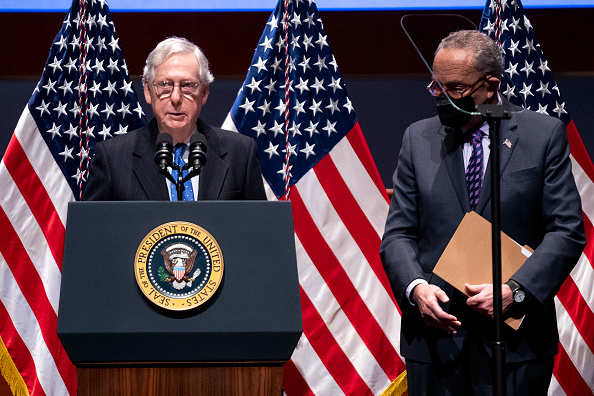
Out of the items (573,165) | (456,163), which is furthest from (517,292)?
(573,165)

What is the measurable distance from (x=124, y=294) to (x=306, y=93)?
6.47 feet

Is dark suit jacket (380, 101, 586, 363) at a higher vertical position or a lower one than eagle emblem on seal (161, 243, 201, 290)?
higher

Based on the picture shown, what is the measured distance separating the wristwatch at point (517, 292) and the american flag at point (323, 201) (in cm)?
144

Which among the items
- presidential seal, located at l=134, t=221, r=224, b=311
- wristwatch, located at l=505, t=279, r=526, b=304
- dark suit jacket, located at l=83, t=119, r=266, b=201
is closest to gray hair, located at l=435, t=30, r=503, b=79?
wristwatch, located at l=505, t=279, r=526, b=304

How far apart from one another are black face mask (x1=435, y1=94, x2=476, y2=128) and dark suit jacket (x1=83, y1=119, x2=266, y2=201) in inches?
24.2

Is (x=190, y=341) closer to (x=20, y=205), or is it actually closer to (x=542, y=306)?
(x=542, y=306)

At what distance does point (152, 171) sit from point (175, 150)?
0.52 ft

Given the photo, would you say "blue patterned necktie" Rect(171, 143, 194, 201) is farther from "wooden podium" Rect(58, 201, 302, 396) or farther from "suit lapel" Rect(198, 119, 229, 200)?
"wooden podium" Rect(58, 201, 302, 396)

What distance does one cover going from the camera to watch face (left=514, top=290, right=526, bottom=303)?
185cm

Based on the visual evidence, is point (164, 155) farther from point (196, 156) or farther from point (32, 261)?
point (32, 261)

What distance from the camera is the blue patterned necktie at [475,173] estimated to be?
201 centimetres

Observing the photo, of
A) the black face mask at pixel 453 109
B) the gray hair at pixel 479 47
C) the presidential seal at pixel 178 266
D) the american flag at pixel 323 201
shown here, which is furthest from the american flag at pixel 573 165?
the presidential seal at pixel 178 266

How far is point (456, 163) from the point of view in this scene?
2.03 metres

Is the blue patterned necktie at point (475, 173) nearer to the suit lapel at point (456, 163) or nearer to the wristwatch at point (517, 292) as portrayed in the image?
the suit lapel at point (456, 163)
